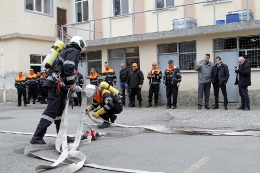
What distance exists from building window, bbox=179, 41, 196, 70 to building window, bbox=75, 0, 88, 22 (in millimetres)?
7335

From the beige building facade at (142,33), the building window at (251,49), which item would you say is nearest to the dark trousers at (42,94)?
the beige building facade at (142,33)

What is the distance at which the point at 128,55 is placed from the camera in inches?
650

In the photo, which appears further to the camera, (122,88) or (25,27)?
(25,27)

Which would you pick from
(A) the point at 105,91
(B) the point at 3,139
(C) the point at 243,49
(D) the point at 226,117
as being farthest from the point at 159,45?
(B) the point at 3,139

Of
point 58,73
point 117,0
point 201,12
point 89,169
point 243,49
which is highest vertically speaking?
point 117,0

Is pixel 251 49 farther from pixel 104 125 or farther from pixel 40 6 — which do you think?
pixel 40 6

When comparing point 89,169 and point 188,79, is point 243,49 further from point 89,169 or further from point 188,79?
point 89,169

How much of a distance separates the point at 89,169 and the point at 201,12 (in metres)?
11.9

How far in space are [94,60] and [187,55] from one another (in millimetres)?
5693

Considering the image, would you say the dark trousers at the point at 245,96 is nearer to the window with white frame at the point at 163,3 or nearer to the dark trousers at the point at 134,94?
the dark trousers at the point at 134,94

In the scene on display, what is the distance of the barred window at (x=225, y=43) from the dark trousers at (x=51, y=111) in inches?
373

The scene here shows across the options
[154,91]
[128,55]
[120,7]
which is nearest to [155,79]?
[154,91]

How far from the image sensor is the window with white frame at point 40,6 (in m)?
19.0

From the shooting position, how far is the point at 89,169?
4.51 meters
